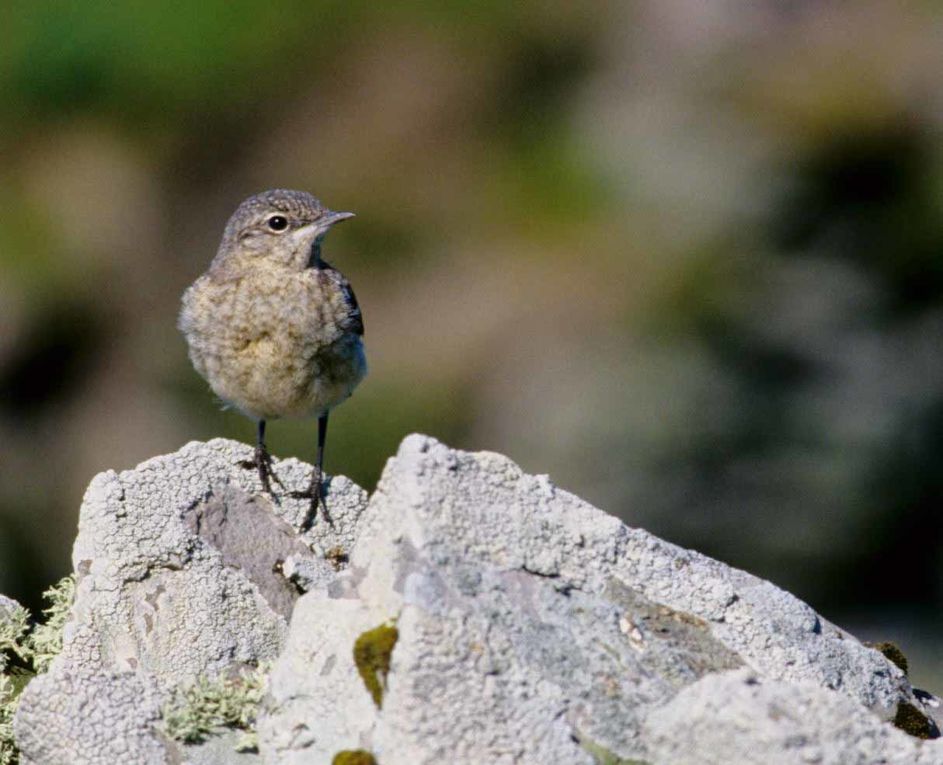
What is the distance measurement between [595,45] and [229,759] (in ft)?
53.5

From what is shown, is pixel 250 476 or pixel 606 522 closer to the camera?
pixel 606 522

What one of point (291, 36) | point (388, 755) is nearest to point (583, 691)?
point (388, 755)

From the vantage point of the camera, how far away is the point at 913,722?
591cm

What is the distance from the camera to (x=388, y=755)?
4.96 meters

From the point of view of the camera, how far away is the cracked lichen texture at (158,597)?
18.1ft

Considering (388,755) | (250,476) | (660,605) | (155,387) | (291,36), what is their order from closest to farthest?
(388,755) → (660,605) → (250,476) → (155,387) → (291,36)

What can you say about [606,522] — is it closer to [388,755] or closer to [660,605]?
[660,605]

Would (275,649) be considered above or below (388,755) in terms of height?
above

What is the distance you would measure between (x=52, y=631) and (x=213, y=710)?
42.4 inches

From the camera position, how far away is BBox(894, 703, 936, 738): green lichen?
19.3 feet

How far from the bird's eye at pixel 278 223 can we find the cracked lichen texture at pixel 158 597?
5.92 feet

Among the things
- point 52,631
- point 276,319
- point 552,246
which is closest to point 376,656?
point 52,631

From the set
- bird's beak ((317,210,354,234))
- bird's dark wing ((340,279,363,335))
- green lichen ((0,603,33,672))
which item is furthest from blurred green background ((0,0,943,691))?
green lichen ((0,603,33,672))

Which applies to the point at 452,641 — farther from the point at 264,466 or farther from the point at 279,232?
the point at 279,232
